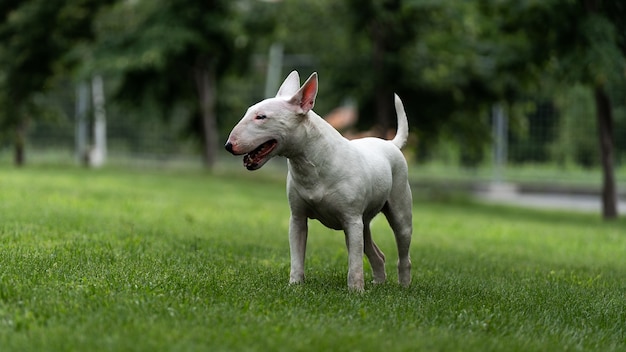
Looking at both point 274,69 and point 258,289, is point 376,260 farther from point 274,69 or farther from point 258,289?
point 274,69

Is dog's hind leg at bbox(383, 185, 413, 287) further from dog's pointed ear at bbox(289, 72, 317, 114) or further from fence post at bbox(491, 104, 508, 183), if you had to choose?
fence post at bbox(491, 104, 508, 183)

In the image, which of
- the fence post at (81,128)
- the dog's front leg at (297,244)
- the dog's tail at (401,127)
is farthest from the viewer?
the fence post at (81,128)

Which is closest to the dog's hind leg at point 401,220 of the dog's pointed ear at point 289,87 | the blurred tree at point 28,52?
the dog's pointed ear at point 289,87

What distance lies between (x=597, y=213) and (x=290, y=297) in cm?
1701

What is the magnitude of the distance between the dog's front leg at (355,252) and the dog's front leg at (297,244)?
39 centimetres

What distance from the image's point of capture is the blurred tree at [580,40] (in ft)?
48.8

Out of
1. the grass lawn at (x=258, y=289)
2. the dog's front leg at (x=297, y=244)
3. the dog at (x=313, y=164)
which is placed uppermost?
the dog at (x=313, y=164)

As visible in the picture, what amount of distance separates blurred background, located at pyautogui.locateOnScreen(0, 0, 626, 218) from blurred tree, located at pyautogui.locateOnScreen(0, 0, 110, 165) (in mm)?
43

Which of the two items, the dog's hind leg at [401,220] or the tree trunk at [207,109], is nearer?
the dog's hind leg at [401,220]

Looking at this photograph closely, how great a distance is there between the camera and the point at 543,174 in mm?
27438

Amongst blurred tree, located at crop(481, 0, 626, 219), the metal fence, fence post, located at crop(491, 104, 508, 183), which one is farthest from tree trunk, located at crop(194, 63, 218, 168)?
blurred tree, located at crop(481, 0, 626, 219)

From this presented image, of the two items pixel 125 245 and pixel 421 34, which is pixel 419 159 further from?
pixel 125 245

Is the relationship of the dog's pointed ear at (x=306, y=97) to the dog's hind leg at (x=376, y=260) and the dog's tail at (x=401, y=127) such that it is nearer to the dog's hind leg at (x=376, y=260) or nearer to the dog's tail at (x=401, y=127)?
the dog's tail at (x=401, y=127)

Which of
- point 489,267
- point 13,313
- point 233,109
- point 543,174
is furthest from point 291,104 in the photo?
point 543,174
